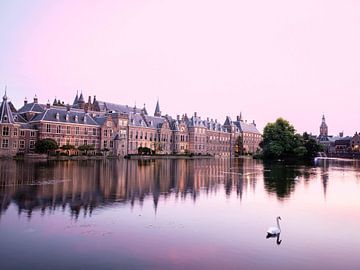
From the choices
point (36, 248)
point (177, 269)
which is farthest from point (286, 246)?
point (36, 248)

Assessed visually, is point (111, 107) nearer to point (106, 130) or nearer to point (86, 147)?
point (106, 130)

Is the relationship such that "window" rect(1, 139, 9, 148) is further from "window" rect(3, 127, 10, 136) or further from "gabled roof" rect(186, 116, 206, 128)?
"gabled roof" rect(186, 116, 206, 128)

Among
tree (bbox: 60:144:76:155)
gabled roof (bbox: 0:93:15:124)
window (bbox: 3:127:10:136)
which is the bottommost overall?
tree (bbox: 60:144:76:155)

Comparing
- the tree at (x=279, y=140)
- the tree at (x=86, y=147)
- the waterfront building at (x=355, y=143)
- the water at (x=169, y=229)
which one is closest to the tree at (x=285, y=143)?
the tree at (x=279, y=140)

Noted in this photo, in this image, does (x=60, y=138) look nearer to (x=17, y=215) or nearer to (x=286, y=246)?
(x=17, y=215)

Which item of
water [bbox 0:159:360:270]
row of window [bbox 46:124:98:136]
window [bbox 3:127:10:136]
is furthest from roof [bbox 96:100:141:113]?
water [bbox 0:159:360:270]

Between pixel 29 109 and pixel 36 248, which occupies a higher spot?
pixel 29 109

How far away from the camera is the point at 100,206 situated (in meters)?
18.2

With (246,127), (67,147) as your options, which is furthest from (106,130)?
(246,127)

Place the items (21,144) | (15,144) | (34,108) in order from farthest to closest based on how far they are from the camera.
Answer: (34,108) → (21,144) → (15,144)

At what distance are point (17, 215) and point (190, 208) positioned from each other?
8267 mm

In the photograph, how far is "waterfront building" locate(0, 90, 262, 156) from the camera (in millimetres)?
76000

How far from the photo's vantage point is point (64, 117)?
82688mm

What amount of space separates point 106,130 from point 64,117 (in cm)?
1164
